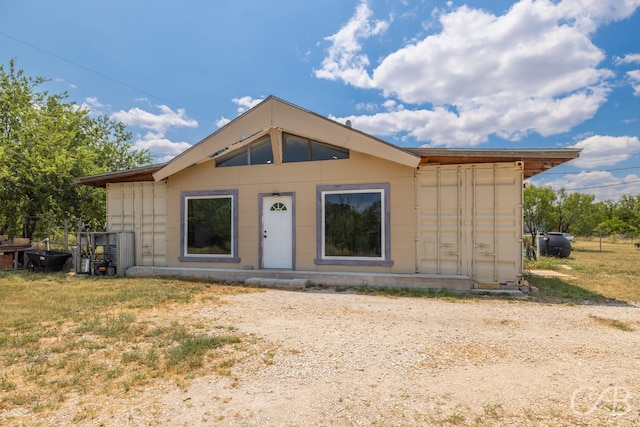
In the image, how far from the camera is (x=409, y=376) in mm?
3326

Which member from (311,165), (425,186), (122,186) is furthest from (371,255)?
(122,186)

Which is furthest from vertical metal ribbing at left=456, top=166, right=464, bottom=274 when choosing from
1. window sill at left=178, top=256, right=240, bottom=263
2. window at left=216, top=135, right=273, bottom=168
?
window sill at left=178, top=256, right=240, bottom=263

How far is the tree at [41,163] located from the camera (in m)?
12.5

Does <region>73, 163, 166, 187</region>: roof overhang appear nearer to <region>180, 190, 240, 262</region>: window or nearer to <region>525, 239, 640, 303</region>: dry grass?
<region>180, 190, 240, 262</region>: window

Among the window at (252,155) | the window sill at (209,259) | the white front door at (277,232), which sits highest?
the window at (252,155)

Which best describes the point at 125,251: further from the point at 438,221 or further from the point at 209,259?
the point at 438,221

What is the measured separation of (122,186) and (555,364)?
11352mm

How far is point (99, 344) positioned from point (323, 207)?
18.4 feet

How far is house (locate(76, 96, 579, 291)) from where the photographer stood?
7762 millimetres

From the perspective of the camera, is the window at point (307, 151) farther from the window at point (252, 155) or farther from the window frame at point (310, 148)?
the window at point (252, 155)

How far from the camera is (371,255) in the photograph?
843 centimetres

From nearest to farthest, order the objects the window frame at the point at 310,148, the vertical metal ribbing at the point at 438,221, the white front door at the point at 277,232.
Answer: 1. the vertical metal ribbing at the point at 438,221
2. the window frame at the point at 310,148
3. the white front door at the point at 277,232
